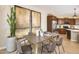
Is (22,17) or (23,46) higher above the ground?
(22,17)

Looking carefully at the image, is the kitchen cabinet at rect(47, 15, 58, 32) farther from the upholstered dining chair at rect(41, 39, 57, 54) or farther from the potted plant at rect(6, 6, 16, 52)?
the potted plant at rect(6, 6, 16, 52)

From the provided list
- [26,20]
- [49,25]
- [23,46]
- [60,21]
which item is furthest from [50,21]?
[23,46]

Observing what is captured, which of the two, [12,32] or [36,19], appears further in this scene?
[36,19]

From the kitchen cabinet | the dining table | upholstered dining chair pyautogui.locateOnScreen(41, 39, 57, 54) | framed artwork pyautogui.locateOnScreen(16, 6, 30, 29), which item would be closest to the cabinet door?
the kitchen cabinet

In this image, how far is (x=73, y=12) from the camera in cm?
220

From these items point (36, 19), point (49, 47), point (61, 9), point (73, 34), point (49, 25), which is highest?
point (61, 9)

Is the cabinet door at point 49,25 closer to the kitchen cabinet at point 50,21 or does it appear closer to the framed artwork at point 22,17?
the kitchen cabinet at point 50,21

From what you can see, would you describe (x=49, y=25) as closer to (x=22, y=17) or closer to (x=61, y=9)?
(x=61, y=9)

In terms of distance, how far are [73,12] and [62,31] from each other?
1.34 feet

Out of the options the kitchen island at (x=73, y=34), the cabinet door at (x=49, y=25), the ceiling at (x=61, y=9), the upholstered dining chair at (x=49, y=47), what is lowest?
the upholstered dining chair at (x=49, y=47)

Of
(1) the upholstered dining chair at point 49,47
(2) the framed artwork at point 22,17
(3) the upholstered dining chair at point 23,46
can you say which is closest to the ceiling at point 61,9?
(2) the framed artwork at point 22,17
